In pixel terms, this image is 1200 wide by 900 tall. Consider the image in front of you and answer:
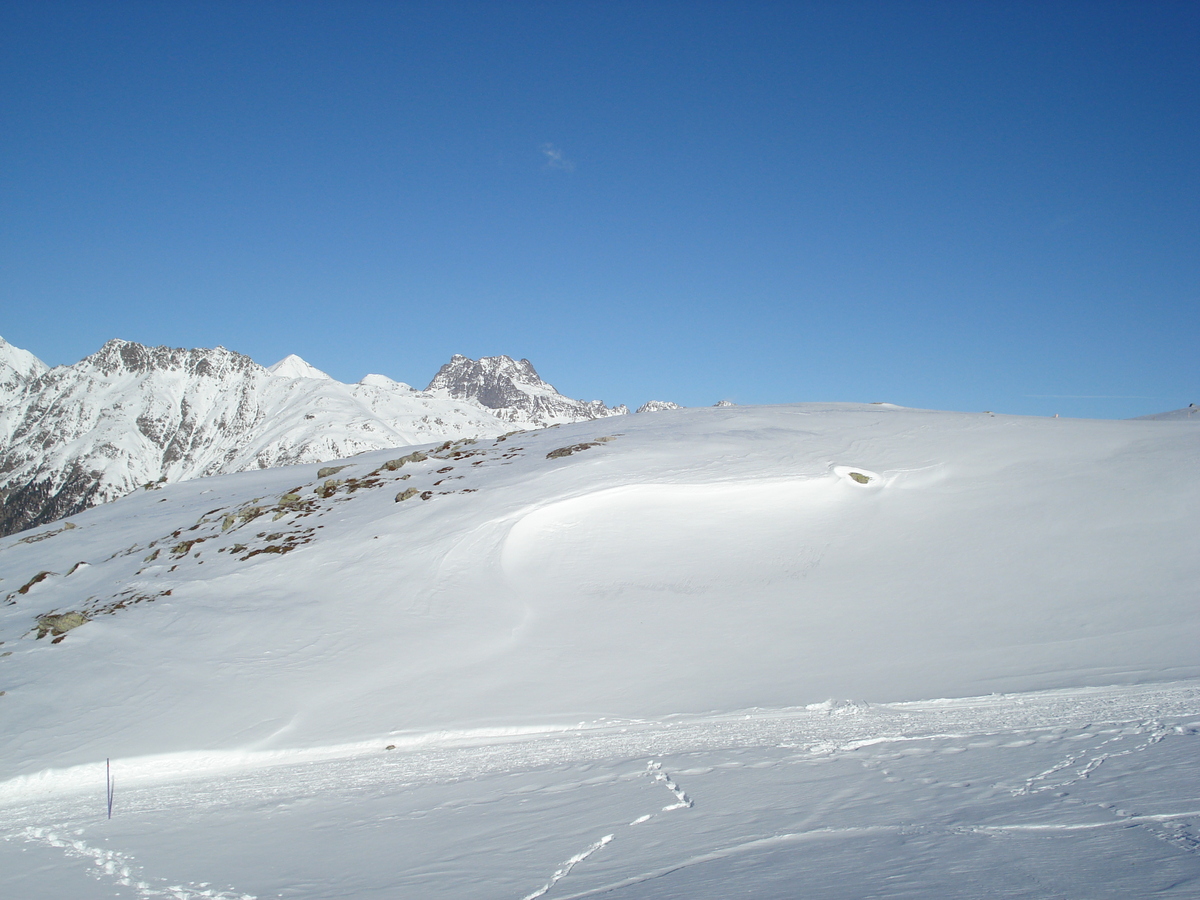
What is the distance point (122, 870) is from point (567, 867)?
405cm

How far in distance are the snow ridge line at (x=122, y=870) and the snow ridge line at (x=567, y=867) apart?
2.25 meters

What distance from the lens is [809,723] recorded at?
26.7ft

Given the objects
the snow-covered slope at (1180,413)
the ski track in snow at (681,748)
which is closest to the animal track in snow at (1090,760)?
the ski track in snow at (681,748)

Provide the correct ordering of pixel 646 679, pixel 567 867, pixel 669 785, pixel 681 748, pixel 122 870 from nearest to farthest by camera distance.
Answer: pixel 567 867
pixel 122 870
pixel 669 785
pixel 681 748
pixel 646 679

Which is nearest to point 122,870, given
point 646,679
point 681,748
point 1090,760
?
point 681,748

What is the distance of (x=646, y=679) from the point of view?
33.7ft

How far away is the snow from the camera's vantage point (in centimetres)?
495

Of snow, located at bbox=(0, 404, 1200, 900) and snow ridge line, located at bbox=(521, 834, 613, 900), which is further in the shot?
snow, located at bbox=(0, 404, 1200, 900)

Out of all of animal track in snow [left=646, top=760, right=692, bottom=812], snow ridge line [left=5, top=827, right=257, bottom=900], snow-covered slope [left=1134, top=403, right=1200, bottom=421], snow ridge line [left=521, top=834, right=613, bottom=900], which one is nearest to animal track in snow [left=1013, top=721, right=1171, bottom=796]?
animal track in snow [left=646, top=760, right=692, bottom=812]

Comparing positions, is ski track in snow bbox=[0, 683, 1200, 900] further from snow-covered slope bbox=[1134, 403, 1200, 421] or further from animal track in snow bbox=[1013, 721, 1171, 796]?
snow-covered slope bbox=[1134, 403, 1200, 421]

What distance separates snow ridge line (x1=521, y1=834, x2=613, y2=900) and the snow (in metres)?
0.03

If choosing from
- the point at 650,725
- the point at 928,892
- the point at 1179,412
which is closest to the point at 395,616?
the point at 650,725

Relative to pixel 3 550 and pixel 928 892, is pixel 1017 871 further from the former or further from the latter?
pixel 3 550

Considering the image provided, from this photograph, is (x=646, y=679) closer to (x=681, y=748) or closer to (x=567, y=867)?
(x=681, y=748)
